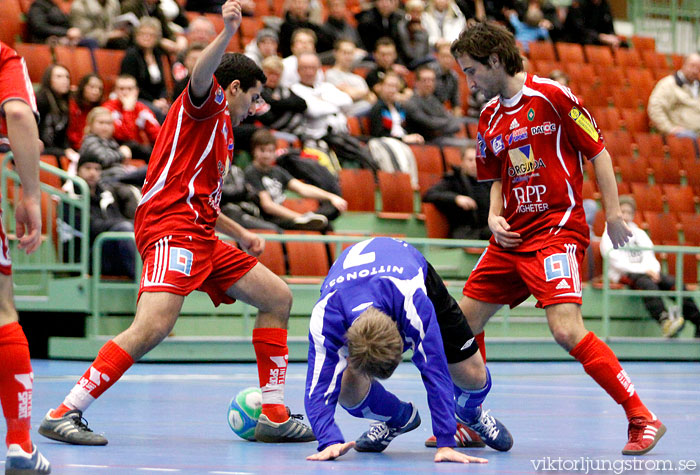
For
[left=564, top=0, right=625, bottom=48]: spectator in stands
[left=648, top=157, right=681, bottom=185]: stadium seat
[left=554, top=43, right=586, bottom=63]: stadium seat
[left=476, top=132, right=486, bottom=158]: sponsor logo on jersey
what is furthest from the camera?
[left=564, top=0, right=625, bottom=48]: spectator in stands

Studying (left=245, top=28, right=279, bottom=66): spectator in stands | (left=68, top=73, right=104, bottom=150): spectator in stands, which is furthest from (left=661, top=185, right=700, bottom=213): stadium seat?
(left=68, top=73, right=104, bottom=150): spectator in stands

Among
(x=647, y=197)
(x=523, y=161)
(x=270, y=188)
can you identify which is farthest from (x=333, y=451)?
(x=647, y=197)

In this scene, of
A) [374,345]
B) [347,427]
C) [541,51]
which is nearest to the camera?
[374,345]

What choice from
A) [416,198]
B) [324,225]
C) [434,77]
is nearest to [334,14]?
[434,77]

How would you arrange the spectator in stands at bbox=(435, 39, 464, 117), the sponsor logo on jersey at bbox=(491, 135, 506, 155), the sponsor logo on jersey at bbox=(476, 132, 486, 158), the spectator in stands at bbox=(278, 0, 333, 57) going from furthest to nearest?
the spectator in stands at bbox=(435, 39, 464, 117), the spectator in stands at bbox=(278, 0, 333, 57), the sponsor logo on jersey at bbox=(476, 132, 486, 158), the sponsor logo on jersey at bbox=(491, 135, 506, 155)

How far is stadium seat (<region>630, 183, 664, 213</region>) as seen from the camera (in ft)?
46.0

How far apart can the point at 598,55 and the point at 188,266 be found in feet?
45.0

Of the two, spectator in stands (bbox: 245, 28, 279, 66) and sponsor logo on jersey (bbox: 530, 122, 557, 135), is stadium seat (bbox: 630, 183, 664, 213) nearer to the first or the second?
spectator in stands (bbox: 245, 28, 279, 66)

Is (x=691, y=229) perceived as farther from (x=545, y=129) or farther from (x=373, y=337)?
(x=373, y=337)

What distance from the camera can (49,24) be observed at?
38.4ft

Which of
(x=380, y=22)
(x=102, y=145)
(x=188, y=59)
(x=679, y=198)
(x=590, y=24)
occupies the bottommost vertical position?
(x=679, y=198)

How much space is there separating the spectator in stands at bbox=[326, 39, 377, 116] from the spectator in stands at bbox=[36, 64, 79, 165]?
340 centimetres

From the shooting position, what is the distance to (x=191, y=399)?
689 centimetres

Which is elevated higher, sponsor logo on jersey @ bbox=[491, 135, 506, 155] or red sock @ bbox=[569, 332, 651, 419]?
sponsor logo on jersey @ bbox=[491, 135, 506, 155]
